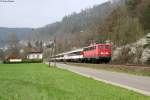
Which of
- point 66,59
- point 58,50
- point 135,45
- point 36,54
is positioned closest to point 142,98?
point 135,45

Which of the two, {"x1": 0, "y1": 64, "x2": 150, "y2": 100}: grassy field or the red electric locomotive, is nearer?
{"x1": 0, "y1": 64, "x2": 150, "y2": 100}: grassy field

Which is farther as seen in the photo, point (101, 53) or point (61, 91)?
point (101, 53)

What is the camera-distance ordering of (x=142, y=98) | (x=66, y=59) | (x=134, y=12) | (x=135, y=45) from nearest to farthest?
(x=142, y=98) < (x=135, y=45) < (x=134, y=12) < (x=66, y=59)

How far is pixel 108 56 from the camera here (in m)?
68.5

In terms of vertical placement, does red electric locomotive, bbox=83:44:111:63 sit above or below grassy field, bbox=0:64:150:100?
above

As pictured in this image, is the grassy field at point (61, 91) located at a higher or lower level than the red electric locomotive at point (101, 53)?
lower

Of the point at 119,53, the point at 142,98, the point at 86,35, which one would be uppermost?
the point at 86,35

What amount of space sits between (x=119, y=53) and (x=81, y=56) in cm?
1780

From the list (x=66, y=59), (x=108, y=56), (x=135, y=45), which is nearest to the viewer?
(x=135, y=45)

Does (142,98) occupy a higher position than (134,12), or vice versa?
(134,12)

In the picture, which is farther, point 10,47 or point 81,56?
point 10,47

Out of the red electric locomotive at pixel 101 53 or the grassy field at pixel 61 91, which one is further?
the red electric locomotive at pixel 101 53

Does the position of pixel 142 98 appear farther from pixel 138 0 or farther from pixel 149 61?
pixel 138 0

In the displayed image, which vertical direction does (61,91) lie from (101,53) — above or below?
below
